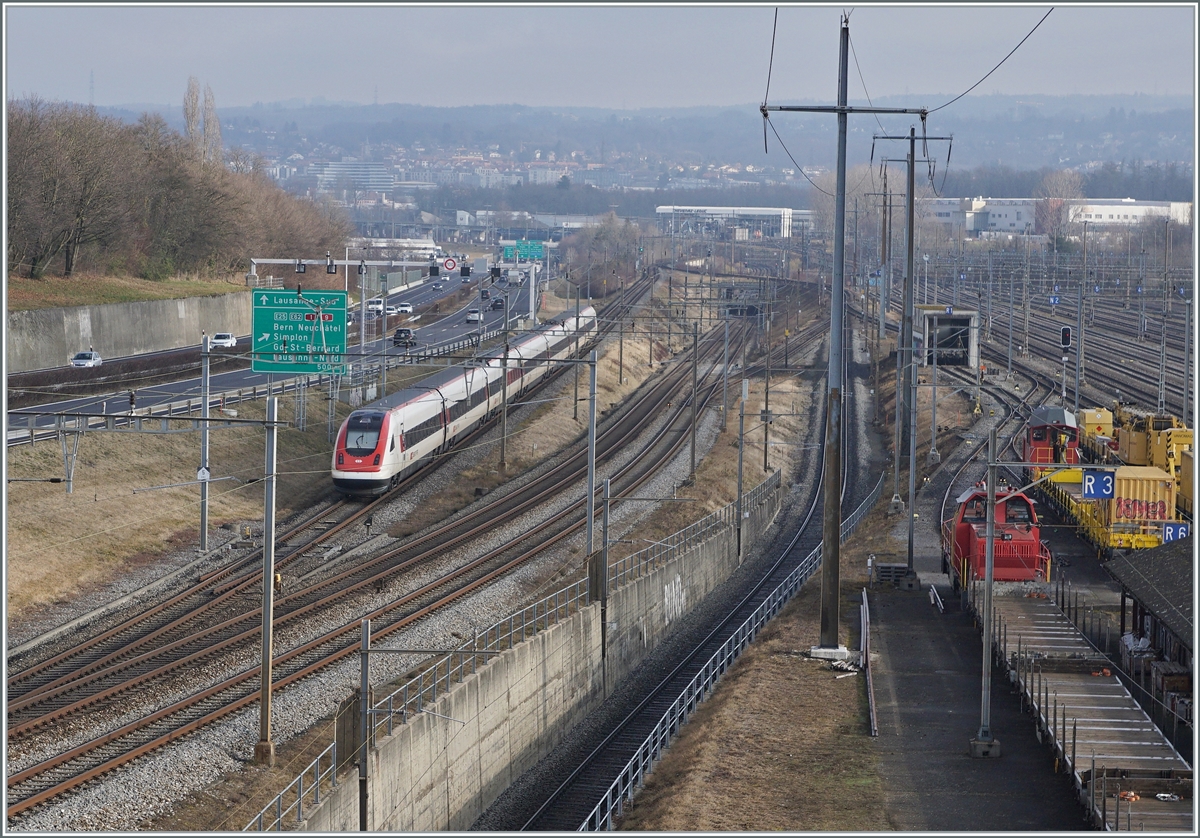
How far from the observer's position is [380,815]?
868 inches

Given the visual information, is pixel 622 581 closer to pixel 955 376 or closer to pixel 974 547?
pixel 974 547

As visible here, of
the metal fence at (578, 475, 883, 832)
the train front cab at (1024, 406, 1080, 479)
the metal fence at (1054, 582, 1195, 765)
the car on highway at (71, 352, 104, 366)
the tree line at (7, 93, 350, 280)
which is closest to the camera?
the metal fence at (1054, 582, 1195, 765)

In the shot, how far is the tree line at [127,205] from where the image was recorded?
206 feet

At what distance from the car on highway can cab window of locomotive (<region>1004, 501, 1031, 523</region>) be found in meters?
38.9

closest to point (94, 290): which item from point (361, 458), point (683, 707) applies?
point (361, 458)

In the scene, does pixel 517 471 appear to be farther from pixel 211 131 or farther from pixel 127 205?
pixel 211 131

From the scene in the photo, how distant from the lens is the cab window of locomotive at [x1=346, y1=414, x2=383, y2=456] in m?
45.6

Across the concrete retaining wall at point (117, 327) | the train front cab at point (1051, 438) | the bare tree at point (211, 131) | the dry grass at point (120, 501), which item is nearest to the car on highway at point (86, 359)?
the concrete retaining wall at point (117, 327)

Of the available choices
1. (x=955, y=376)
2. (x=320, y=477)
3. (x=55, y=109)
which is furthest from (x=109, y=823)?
(x=955, y=376)

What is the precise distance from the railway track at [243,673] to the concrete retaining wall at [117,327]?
24.1 meters

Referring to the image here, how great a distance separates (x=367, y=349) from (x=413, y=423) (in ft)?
77.4

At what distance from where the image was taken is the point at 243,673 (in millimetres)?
27188

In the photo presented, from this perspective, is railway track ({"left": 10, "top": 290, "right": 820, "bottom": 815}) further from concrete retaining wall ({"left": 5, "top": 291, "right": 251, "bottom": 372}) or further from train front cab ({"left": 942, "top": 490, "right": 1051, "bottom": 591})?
concrete retaining wall ({"left": 5, "top": 291, "right": 251, "bottom": 372})

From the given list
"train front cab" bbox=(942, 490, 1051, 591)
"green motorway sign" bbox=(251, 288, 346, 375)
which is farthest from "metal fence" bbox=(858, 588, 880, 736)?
"green motorway sign" bbox=(251, 288, 346, 375)
